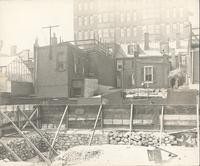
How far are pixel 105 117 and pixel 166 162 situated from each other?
3879mm

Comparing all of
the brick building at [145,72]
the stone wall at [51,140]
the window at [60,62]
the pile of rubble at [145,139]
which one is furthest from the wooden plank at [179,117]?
the window at [60,62]

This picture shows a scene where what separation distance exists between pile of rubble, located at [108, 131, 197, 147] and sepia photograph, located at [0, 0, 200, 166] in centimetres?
3

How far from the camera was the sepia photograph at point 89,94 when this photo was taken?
6777mm

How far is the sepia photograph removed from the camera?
678 centimetres

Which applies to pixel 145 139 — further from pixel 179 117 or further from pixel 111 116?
pixel 111 116

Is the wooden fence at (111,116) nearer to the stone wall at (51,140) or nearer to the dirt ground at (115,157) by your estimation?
the stone wall at (51,140)

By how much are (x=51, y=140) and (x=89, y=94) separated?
253 centimetres

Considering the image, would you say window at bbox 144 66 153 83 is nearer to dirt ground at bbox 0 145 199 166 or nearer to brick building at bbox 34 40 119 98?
brick building at bbox 34 40 119 98

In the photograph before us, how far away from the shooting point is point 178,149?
7332mm

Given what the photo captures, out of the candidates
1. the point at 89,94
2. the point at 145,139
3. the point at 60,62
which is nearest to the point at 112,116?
the point at 145,139

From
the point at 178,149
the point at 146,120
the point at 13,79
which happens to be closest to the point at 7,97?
the point at 13,79

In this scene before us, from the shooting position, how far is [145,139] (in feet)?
29.5

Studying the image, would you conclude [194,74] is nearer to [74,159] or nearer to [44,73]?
[74,159]

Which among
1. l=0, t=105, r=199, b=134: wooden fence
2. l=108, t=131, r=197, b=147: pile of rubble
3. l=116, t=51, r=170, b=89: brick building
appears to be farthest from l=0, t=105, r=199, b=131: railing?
l=116, t=51, r=170, b=89: brick building
